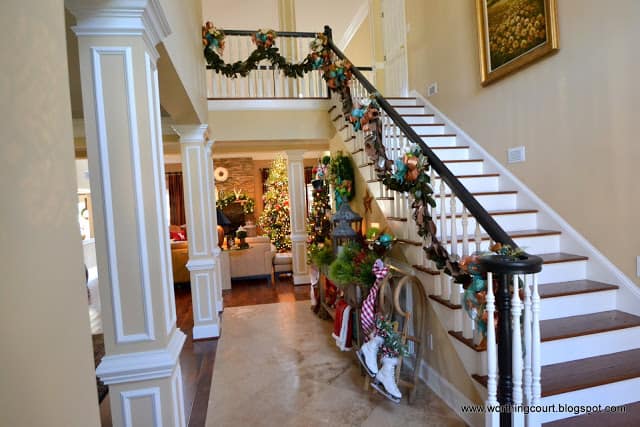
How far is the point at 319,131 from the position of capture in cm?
518

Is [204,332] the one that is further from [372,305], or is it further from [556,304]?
[556,304]

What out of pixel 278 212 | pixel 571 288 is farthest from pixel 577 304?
pixel 278 212

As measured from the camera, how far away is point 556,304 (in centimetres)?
245

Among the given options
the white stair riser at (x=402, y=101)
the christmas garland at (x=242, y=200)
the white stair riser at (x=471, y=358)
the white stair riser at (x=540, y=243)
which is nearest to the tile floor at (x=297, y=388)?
the white stair riser at (x=471, y=358)

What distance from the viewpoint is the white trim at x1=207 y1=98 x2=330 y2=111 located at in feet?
16.1

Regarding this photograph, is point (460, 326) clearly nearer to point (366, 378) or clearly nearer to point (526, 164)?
point (366, 378)

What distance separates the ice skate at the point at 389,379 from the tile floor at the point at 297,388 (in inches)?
4.6

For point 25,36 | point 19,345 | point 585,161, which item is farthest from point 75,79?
point 585,161

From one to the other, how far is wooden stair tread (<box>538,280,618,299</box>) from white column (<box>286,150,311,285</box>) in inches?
164

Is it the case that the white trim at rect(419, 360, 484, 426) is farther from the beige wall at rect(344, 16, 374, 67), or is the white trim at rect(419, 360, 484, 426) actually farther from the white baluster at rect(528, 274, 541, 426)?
the beige wall at rect(344, 16, 374, 67)

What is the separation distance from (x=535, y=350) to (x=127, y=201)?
5.98ft

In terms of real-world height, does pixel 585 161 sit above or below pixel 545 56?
below

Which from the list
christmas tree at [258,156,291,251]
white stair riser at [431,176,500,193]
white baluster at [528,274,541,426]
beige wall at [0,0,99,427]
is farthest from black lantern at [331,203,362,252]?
christmas tree at [258,156,291,251]

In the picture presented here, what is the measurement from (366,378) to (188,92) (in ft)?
8.04
